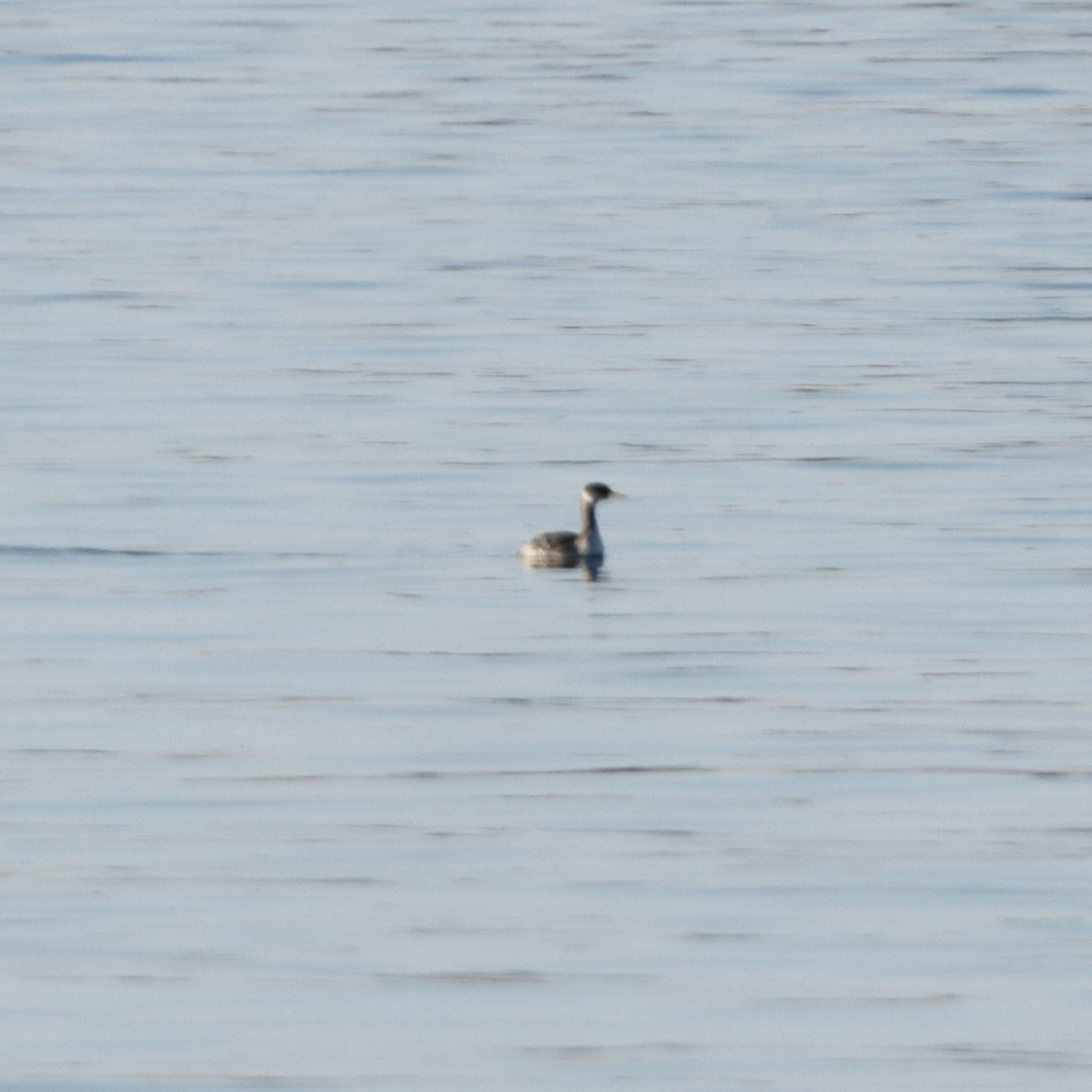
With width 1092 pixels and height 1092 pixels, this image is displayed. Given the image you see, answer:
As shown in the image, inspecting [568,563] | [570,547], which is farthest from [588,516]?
[568,563]

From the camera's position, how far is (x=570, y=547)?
69.0ft

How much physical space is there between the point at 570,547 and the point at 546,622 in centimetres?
132

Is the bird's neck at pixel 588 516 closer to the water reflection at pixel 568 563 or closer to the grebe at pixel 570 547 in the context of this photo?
the grebe at pixel 570 547

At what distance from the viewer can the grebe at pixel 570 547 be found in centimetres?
2102

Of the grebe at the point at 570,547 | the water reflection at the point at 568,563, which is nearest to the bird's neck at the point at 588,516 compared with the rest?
the grebe at the point at 570,547

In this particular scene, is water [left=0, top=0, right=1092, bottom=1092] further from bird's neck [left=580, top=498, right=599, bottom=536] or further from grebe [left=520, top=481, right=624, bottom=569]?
bird's neck [left=580, top=498, right=599, bottom=536]

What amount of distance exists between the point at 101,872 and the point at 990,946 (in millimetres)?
3553

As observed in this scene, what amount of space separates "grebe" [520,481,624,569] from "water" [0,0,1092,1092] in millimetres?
123

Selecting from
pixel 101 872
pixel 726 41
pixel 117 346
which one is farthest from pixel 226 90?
pixel 101 872

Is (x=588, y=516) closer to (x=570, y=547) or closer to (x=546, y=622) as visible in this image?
(x=570, y=547)

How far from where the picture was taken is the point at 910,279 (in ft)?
112

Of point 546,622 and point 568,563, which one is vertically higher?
point 546,622

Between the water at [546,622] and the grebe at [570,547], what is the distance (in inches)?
4.8

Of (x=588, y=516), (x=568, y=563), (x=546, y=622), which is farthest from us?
(x=588, y=516)
